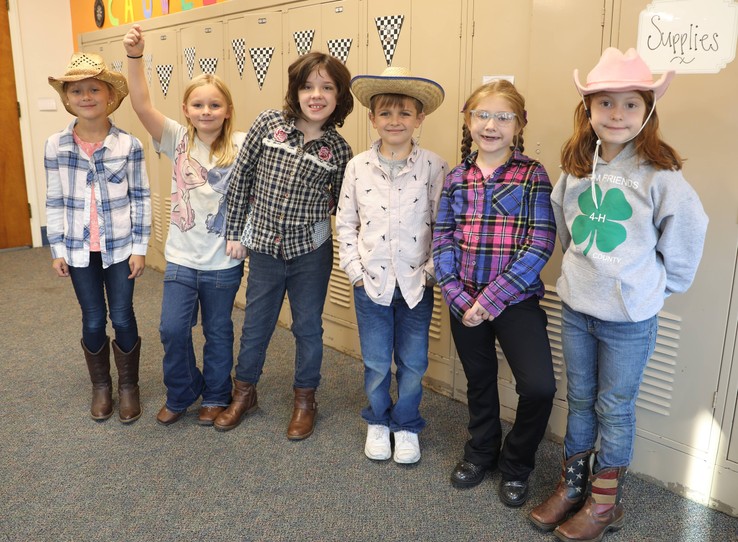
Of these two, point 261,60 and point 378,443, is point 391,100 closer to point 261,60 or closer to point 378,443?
point 378,443

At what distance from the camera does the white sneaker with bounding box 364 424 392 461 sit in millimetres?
2365

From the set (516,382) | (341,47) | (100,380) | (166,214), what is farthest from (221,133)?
(166,214)

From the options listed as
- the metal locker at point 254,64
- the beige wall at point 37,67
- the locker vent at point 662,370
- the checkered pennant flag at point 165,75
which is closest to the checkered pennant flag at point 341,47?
the metal locker at point 254,64

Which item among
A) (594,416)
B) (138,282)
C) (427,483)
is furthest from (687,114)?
(138,282)

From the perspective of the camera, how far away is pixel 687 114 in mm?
2002

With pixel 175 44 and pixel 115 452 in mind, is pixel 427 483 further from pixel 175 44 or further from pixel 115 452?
pixel 175 44

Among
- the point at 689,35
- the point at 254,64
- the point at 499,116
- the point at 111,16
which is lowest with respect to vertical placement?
the point at 499,116

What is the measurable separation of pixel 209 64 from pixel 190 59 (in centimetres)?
27

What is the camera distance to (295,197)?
2.34 m

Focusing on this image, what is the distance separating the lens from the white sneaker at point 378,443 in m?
2.37

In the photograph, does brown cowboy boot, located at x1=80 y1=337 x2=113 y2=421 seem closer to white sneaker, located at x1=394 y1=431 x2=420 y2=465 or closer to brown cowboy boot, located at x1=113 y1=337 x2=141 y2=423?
brown cowboy boot, located at x1=113 y1=337 x2=141 y2=423

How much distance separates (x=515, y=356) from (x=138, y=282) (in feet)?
11.9

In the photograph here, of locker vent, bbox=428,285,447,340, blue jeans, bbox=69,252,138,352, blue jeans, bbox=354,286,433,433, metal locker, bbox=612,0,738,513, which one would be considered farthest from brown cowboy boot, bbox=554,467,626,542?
blue jeans, bbox=69,252,138,352

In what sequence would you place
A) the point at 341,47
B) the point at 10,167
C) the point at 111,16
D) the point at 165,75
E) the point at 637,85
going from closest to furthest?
the point at 637,85 < the point at 341,47 < the point at 165,75 < the point at 111,16 < the point at 10,167
